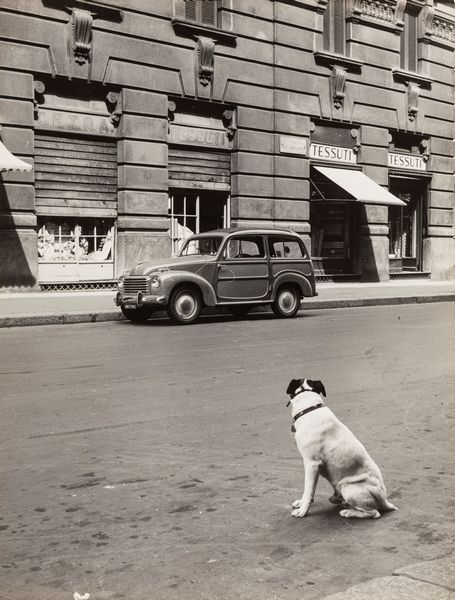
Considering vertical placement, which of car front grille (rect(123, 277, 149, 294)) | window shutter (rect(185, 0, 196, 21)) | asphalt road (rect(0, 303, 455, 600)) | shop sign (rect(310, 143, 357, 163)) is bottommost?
asphalt road (rect(0, 303, 455, 600))

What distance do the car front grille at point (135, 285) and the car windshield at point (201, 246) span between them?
1521 mm

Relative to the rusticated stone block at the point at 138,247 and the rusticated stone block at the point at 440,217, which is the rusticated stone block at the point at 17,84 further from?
the rusticated stone block at the point at 440,217

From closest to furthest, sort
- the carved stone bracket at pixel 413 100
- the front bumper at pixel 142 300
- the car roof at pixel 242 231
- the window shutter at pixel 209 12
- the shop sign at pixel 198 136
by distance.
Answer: the front bumper at pixel 142 300 → the car roof at pixel 242 231 → the shop sign at pixel 198 136 → the window shutter at pixel 209 12 → the carved stone bracket at pixel 413 100

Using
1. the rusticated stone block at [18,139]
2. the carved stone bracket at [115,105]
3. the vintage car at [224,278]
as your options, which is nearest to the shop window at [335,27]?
the carved stone bracket at [115,105]

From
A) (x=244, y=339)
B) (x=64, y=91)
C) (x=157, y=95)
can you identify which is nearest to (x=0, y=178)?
(x=64, y=91)

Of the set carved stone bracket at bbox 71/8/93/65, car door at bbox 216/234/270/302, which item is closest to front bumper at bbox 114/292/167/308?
car door at bbox 216/234/270/302

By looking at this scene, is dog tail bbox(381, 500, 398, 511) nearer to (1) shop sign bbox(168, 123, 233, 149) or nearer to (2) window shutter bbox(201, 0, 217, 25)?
(1) shop sign bbox(168, 123, 233, 149)

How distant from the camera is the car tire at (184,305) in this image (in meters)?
13.6

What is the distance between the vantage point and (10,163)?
16219 mm

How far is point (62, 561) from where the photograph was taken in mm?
3443

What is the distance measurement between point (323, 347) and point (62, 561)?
722 cm

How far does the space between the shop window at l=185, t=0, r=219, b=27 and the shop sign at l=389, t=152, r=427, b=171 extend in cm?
797

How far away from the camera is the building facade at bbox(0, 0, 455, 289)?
1762cm

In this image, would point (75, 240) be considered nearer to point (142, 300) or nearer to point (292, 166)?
point (142, 300)
